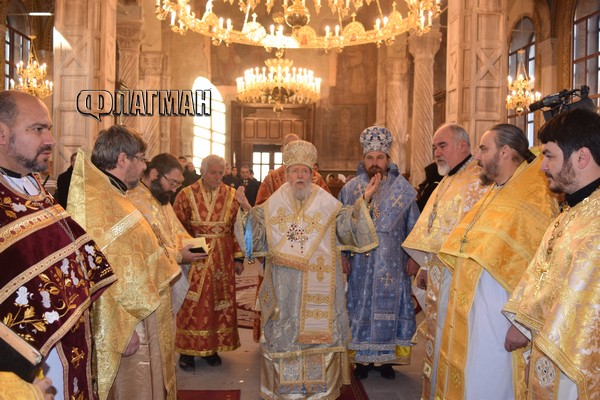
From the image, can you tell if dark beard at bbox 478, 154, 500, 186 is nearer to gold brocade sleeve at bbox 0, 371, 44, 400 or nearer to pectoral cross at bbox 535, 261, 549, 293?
pectoral cross at bbox 535, 261, 549, 293

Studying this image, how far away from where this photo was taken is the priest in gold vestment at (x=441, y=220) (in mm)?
3736

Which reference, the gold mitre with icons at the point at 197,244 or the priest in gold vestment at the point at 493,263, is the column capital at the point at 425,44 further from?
the gold mitre with icons at the point at 197,244

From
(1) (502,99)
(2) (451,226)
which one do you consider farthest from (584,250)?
(1) (502,99)

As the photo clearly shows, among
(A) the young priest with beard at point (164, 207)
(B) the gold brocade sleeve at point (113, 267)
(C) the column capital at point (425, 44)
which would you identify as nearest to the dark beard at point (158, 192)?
(A) the young priest with beard at point (164, 207)

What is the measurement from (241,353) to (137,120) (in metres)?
9.76

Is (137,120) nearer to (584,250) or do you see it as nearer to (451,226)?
(451,226)

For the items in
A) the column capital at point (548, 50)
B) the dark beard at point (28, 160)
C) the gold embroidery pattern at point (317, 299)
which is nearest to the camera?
the dark beard at point (28, 160)

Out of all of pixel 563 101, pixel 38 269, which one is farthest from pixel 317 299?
pixel 38 269

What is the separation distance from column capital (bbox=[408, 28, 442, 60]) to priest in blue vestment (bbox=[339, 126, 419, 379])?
31.9 feet

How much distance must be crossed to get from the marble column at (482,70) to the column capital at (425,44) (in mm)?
6323

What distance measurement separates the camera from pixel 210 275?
545cm

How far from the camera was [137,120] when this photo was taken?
14219 millimetres

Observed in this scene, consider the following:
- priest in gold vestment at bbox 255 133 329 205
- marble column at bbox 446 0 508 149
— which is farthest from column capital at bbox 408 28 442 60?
priest in gold vestment at bbox 255 133 329 205

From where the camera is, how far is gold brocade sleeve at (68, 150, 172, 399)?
281cm
